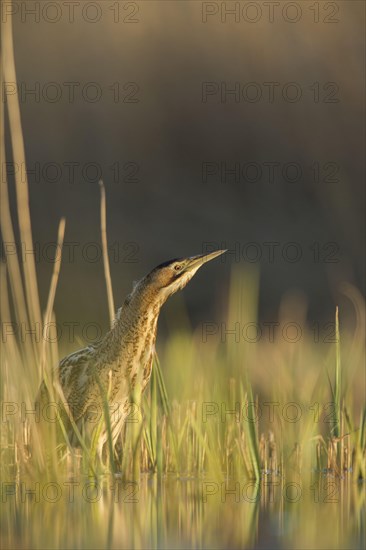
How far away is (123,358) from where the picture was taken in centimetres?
A: 396

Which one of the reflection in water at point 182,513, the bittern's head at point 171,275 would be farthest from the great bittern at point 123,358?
the reflection in water at point 182,513

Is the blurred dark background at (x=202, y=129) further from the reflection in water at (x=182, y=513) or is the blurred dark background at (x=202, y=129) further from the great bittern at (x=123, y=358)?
the reflection in water at (x=182, y=513)

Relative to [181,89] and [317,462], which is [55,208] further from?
[317,462]

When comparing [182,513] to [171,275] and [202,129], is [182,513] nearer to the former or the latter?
[171,275]

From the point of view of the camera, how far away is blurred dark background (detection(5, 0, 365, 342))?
11188 mm

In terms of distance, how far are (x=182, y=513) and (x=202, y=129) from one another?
379 inches

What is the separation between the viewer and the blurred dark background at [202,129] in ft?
36.7

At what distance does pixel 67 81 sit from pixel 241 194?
1728 millimetres

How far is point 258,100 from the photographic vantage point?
12672mm

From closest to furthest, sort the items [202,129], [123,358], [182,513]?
[182,513] → [123,358] → [202,129]

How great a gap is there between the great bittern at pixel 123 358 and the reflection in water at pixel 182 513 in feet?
1.20

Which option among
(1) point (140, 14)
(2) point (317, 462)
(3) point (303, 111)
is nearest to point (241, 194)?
(3) point (303, 111)

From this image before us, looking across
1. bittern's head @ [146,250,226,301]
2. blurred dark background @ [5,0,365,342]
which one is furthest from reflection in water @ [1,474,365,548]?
blurred dark background @ [5,0,365,342]

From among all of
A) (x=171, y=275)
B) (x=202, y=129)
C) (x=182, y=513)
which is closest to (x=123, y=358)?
(x=171, y=275)
